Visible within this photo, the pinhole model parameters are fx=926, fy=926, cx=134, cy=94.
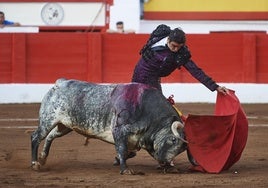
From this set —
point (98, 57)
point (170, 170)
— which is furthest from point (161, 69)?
point (98, 57)

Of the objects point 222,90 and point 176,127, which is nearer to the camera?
point 176,127

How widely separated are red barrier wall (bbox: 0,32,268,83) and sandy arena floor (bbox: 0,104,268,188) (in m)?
4.56

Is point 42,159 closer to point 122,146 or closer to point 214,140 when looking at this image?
point 122,146

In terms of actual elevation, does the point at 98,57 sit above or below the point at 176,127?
below

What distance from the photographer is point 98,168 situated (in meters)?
7.59

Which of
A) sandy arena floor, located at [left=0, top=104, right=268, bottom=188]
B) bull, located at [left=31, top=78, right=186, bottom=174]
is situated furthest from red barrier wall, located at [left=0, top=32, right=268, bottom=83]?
bull, located at [left=31, top=78, right=186, bottom=174]

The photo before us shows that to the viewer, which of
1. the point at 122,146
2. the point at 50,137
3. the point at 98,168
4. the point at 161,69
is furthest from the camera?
the point at 50,137

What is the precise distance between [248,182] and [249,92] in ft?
28.8

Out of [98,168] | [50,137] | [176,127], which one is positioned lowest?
[98,168]

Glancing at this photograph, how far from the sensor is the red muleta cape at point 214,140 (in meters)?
7.22

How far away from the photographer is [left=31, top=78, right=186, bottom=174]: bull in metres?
7.12

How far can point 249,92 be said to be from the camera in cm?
1538

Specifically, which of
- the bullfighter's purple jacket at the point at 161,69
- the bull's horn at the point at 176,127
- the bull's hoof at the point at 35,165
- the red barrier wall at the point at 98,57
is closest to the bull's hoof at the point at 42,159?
the bull's hoof at the point at 35,165

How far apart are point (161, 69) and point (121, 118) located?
1.89 ft
